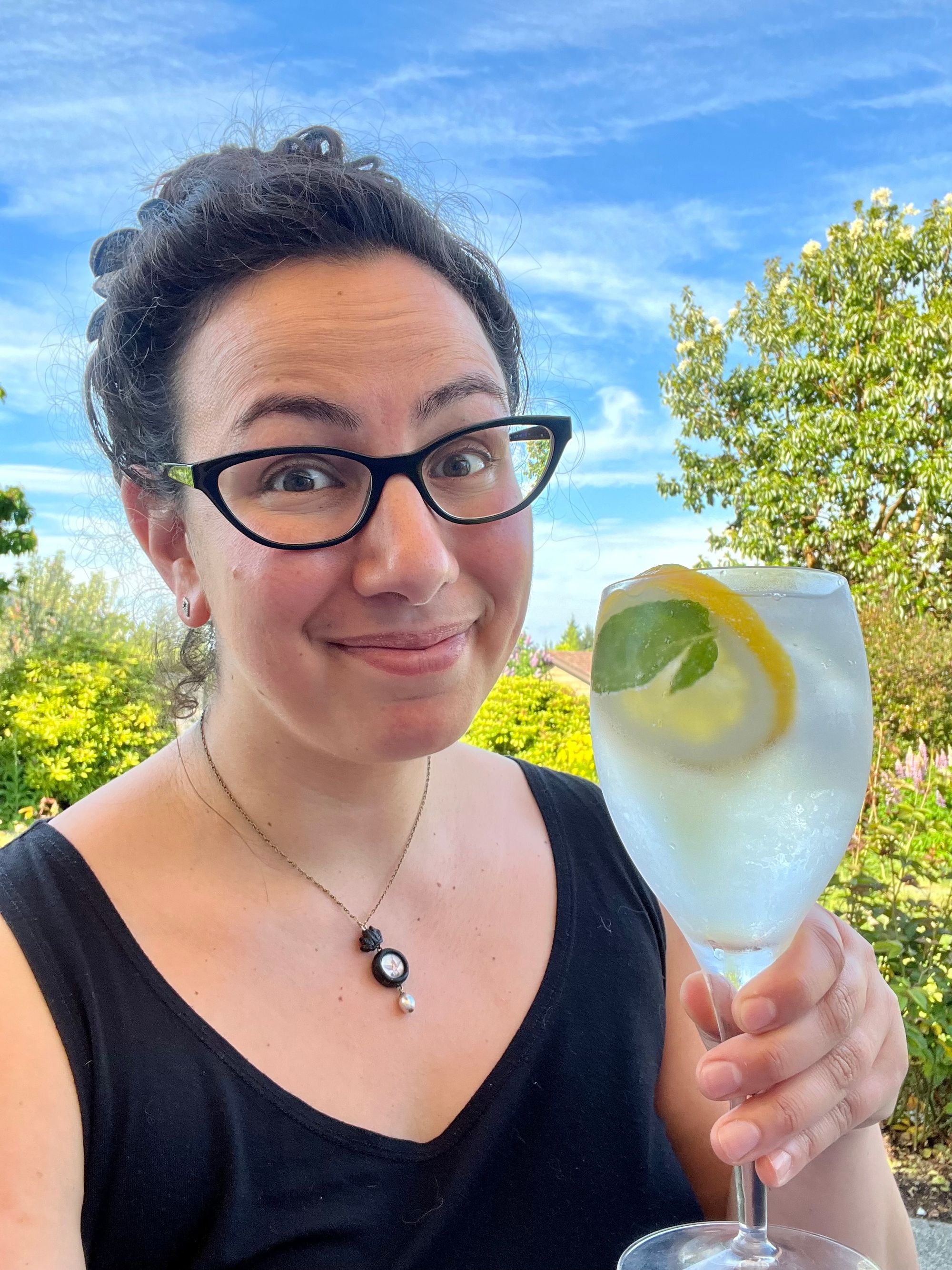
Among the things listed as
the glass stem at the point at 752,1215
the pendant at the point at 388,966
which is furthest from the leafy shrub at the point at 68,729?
the glass stem at the point at 752,1215

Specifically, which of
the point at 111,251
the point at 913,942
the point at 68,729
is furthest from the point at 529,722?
the point at 111,251

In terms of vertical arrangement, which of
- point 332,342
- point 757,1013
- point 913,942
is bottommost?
point 913,942

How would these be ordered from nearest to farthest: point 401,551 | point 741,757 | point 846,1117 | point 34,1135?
point 741,757 → point 846,1117 → point 34,1135 → point 401,551

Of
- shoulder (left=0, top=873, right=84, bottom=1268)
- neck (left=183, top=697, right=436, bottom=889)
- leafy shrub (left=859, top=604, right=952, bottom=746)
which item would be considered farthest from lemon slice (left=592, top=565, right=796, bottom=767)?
leafy shrub (left=859, top=604, right=952, bottom=746)

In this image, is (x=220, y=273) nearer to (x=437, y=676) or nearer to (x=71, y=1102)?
(x=437, y=676)

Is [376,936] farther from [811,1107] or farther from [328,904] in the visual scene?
[811,1107]

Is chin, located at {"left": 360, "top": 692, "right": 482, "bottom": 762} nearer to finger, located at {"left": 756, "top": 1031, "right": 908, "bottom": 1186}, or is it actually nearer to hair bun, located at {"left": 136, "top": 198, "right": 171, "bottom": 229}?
finger, located at {"left": 756, "top": 1031, "right": 908, "bottom": 1186}

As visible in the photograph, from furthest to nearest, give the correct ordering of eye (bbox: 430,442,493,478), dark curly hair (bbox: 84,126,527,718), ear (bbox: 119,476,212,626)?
ear (bbox: 119,476,212,626)
dark curly hair (bbox: 84,126,527,718)
eye (bbox: 430,442,493,478)
